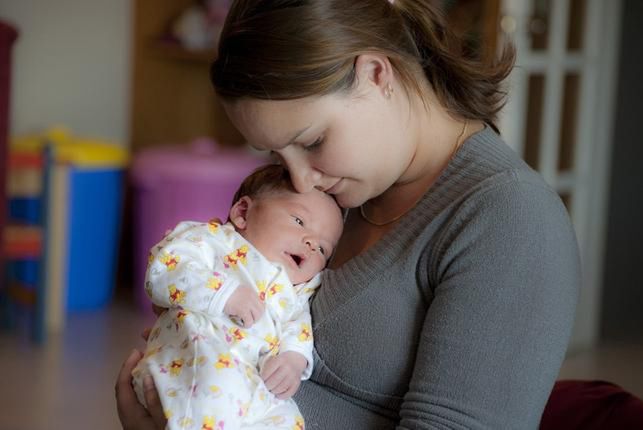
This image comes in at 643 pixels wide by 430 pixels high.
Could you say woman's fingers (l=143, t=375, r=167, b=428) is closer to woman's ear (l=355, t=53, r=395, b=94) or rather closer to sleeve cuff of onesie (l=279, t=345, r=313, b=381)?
sleeve cuff of onesie (l=279, t=345, r=313, b=381)

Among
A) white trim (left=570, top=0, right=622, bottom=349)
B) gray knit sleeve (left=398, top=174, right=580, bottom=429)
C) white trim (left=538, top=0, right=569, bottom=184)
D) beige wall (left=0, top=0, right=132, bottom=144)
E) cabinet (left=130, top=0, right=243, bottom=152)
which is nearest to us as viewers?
gray knit sleeve (left=398, top=174, right=580, bottom=429)

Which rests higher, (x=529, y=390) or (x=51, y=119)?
(x=529, y=390)

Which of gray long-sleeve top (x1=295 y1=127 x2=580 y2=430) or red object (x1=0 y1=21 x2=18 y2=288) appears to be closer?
gray long-sleeve top (x1=295 y1=127 x2=580 y2=430)

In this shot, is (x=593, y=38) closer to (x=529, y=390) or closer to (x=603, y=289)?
(x=603, y=289)

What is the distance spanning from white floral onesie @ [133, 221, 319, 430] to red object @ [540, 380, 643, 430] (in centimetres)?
Result: 41

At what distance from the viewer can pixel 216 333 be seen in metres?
1.36

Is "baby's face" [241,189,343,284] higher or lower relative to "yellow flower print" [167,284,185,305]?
higher

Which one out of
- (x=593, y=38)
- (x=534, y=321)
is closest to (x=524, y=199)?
(x=534, y=321)

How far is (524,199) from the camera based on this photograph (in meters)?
1.26

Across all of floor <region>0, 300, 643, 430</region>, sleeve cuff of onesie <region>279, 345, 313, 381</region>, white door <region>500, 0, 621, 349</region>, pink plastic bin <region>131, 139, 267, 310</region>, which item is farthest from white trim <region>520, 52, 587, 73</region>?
sleeve cuff of onesie <region>279, 345, 313, 381</region>

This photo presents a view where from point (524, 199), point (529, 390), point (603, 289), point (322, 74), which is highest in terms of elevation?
point (322, 74)

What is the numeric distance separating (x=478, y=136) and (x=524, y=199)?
18 centimetres

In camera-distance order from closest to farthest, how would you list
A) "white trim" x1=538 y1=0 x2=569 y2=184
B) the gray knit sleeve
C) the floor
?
the gray knit sleeve < the floor < "white trim" x1=538 y1=0 x2=569 y2=184

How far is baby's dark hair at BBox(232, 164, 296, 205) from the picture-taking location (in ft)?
5.01
